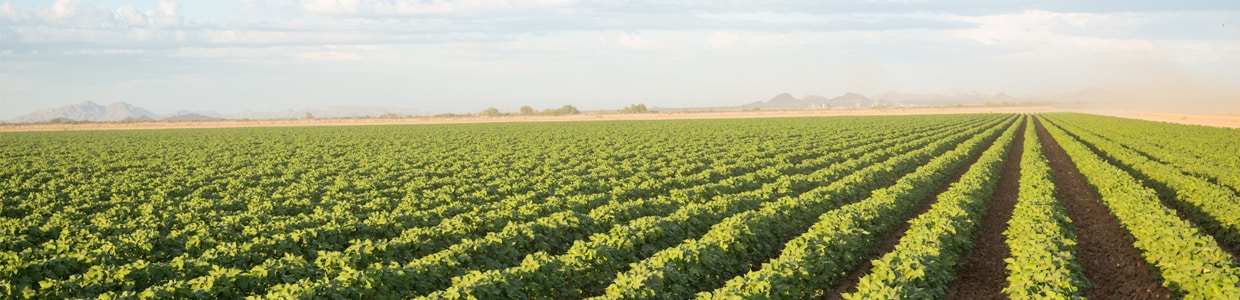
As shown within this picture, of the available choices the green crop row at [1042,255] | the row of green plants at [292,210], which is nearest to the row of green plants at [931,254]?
the green crop row at [1042,255]

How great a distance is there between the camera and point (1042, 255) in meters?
9.56

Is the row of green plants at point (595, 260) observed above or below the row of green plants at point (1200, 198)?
above

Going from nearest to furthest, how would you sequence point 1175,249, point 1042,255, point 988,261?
point 1042,255, point 1175,249, point 988,261

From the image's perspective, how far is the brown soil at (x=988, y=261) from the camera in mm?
10633

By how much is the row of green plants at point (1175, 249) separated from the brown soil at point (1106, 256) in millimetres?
216

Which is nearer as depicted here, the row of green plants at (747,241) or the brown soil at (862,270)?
the row of green plants at (747,241)

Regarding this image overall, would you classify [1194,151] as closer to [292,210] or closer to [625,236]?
[625,236]

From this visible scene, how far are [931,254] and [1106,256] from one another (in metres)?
4.79

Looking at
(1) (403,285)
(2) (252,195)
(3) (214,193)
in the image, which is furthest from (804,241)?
(3) (214,193)

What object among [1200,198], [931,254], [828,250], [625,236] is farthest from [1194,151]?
[625,236]

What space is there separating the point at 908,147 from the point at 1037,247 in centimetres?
2597

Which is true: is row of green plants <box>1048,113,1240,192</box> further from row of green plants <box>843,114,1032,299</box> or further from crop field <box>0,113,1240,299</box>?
row of green plants <box>843,114,1032,299</box>

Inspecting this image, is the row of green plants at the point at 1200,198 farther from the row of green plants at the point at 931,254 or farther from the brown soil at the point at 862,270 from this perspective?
the brown soil at the point at 862,270

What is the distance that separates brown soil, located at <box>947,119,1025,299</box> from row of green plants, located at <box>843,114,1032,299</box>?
0.62 feet
